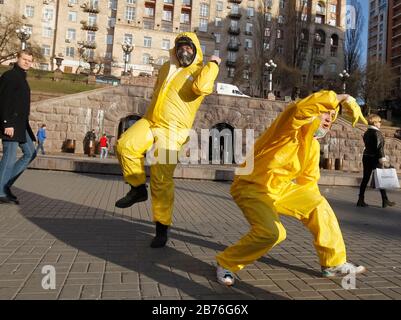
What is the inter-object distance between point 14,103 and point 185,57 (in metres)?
3.11

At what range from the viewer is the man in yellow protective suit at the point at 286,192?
3.22m

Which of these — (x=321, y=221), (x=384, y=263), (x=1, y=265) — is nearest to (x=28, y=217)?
(x=1, y=265)

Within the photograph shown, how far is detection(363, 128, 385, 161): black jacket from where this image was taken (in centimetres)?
870

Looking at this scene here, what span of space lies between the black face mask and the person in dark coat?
10.0ft

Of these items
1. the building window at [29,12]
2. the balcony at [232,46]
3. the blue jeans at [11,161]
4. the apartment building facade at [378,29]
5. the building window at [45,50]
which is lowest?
the blue jeans at [11,161]

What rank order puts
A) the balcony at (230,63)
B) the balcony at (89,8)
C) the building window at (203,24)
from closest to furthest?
the balcony at (89,8) < the building window at (203,24) < the balcony at (230,63)

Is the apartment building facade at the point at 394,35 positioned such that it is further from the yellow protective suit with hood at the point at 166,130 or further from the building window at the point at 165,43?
the yellow protective suit with hood at the point at 166,130

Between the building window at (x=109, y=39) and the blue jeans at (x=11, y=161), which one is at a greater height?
the building window at (x=109, y=39)

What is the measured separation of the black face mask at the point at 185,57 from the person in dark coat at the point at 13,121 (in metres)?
3.05

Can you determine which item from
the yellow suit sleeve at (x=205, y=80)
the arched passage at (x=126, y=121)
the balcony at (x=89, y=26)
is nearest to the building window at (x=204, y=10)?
the balcony at (x=89, y=26)

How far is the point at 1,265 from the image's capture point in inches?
135

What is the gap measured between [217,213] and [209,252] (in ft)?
8.90

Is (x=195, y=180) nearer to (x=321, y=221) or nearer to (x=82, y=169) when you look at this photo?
(x=82, y=169)

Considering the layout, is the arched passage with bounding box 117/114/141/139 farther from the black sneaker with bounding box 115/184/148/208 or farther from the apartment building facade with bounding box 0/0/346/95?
the apartment building facade with bounding box 0/0/346/95
